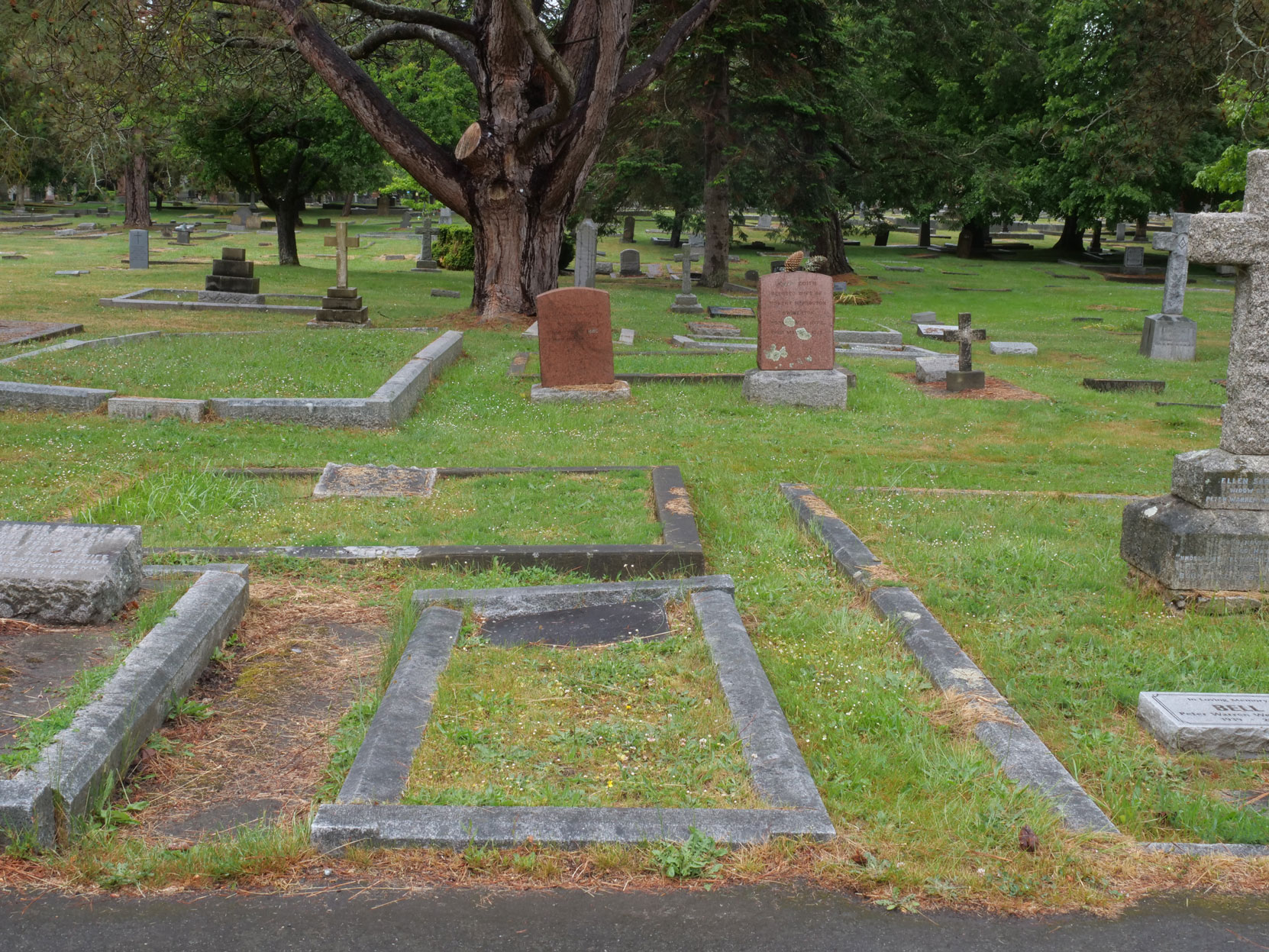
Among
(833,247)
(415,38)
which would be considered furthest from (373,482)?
(833,247)

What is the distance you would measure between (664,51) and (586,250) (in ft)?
13.3

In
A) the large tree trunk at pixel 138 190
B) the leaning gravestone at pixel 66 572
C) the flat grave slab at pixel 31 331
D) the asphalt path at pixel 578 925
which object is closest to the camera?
the asphalt path at pixel 578 925

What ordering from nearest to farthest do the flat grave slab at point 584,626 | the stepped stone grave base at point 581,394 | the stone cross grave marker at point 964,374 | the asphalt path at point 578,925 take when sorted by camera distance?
1. the asphalt path at point 578,925
2. the flat grave slab at point 584,626
3. the stepped stone grave base at point 581,394
4. the stone cross grave marker at point 964,374

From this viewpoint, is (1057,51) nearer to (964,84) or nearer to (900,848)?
(964,84)

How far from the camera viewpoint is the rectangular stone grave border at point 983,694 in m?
3.79

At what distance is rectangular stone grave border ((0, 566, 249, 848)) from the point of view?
11.5 ft

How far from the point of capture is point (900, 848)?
3666 mm

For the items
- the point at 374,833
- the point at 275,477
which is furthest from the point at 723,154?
the point at 374,833

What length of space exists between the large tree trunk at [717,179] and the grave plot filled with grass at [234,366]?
522 inches

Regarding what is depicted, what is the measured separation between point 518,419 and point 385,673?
6755 mm

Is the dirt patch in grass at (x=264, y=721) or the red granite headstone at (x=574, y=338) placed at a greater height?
the red granite headstone at (x=574, y=338)

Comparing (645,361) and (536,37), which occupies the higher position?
(536,37)

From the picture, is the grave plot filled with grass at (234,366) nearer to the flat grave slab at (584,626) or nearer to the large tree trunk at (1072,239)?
the flat grave slab at (584,626)

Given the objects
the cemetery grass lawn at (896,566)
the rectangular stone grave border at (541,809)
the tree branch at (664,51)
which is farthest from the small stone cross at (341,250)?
the rectangular stone grave border at (541,809)
